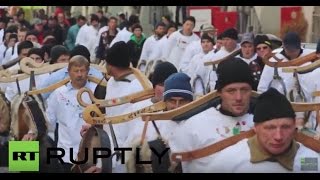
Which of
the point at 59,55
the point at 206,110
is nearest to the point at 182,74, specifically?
the point at 206,110

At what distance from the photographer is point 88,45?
8.47 metres

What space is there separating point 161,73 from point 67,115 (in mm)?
759

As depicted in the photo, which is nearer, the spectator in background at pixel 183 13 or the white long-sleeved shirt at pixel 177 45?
the spectator in background at pixel 183 13

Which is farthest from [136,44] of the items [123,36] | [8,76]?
[8,76]

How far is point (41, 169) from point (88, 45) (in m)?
0.94

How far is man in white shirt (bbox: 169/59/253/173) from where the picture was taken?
8258 mm

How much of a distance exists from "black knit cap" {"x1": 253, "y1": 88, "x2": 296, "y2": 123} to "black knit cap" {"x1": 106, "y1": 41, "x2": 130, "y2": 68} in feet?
3.26

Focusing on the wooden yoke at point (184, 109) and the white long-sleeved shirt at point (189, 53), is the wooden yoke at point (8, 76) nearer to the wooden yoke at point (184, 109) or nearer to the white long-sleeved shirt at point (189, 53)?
the wooden yoke at point (184, 109)

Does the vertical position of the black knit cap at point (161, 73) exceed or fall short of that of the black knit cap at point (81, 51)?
it falls short

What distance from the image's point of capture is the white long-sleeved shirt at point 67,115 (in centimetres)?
843

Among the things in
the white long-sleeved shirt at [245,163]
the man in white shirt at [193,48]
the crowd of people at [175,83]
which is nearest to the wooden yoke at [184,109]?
the crowd of people at [175,83]

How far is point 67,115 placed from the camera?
8555 mm

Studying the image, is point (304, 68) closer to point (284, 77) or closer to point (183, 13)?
point (284, 77)

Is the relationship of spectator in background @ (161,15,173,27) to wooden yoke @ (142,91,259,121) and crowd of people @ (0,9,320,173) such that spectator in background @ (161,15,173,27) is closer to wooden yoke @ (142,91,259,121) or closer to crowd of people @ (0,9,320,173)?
crowd of people @ (0,9,320,173)
